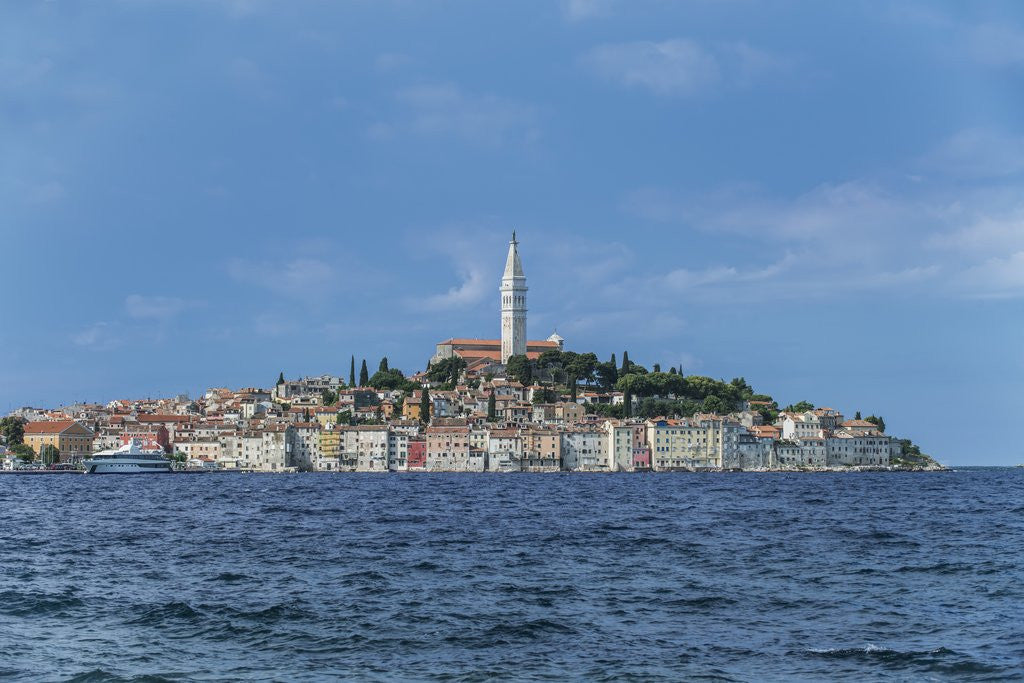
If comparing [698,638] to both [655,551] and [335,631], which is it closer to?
[335,631]

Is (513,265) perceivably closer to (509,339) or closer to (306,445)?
(509,339)

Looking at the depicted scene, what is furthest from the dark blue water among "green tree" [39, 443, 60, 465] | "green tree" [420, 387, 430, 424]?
"green tree" [420, 387, 430, 424]

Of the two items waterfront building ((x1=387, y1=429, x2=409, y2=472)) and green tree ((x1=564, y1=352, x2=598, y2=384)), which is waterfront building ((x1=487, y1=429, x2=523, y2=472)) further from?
green tree ((x1=564, y1=352, x2=598, y2=384))

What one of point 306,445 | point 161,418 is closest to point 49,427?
point 161,418

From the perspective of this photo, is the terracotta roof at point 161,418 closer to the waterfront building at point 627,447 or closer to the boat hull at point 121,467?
the boat hull at point 121,467

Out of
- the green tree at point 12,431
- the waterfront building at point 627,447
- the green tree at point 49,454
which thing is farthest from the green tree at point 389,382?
the green tree at point 12,431
